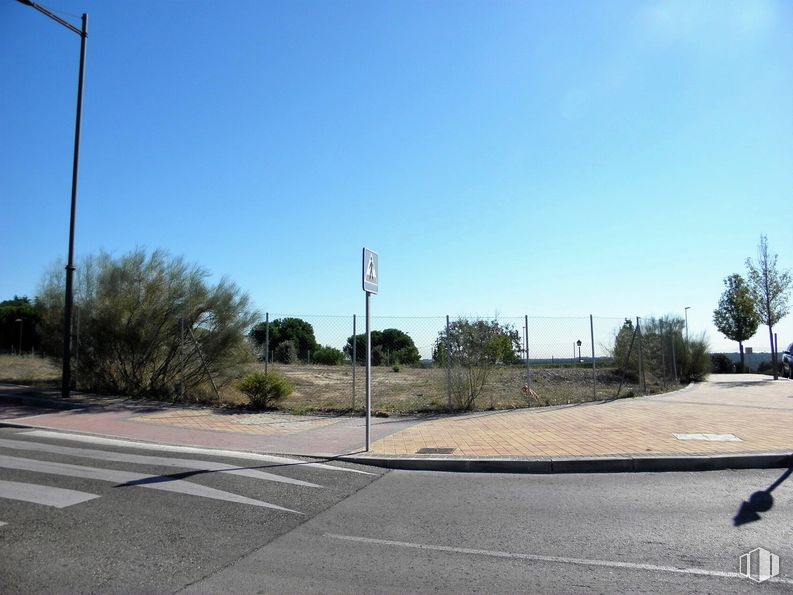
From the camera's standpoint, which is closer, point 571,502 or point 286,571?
point 286,571

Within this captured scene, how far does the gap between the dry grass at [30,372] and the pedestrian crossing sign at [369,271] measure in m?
12.7

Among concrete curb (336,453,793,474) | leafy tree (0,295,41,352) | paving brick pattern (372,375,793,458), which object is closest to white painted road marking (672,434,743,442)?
paving brick pattern (372,375,793,458)

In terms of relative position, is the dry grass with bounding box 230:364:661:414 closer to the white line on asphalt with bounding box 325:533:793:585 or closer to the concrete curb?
the concrete curb

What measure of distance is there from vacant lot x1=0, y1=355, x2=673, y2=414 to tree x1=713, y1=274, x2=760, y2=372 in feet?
38.7

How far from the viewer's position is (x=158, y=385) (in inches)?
610

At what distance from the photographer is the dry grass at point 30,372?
58.1 ft

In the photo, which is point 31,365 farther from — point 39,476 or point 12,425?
point 39,476

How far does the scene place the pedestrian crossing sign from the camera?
898 cm

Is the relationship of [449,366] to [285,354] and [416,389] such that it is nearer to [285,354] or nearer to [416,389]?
[416,389]

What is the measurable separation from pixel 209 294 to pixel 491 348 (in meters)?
7.86

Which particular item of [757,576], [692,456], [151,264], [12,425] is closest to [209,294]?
[151,264]

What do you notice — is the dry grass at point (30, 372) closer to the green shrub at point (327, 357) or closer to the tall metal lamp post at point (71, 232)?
the tall metal lamp post at point (71, 232)

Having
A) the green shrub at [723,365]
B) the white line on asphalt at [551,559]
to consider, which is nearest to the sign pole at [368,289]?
the white line on asphalt at [551,559]

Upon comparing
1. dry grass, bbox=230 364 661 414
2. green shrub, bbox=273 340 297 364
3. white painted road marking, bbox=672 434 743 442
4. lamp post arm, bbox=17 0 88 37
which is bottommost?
white painted road marking, bbox=672 434 743 442
